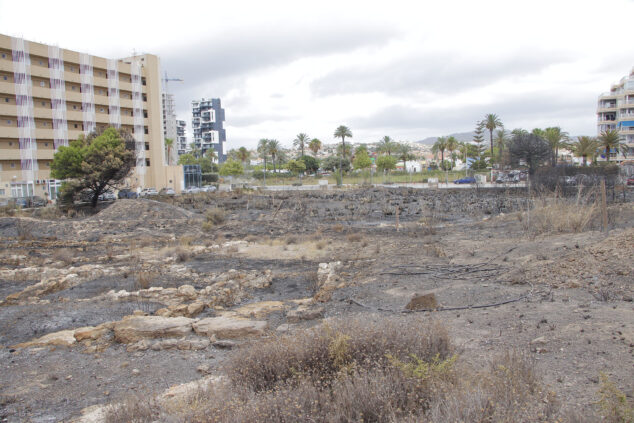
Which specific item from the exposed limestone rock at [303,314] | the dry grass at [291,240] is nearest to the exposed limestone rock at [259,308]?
the exposed limestone rock at [303,314]

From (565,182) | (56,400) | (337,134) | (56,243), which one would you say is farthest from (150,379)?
(337,134)

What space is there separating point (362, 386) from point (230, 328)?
16.4ft

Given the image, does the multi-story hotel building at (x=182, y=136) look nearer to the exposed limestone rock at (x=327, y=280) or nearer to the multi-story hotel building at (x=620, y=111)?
the multi-story hotel building at (x=620, y=111)

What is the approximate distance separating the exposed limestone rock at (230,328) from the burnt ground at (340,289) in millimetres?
323

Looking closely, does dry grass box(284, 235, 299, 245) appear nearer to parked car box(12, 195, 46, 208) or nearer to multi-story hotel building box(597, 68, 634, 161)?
parked car box(12, 195, 46, 208)

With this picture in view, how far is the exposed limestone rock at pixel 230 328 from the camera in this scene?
870 cm

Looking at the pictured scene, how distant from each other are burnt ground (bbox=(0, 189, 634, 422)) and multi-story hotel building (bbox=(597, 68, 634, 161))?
70373 millimetres

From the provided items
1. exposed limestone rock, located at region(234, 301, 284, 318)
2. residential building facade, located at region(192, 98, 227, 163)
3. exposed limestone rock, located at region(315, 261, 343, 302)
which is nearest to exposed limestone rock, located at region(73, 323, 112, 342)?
exposed limestone rock, located at region(234, 301, 284, 318)

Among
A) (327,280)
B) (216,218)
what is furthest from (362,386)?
(216,218)

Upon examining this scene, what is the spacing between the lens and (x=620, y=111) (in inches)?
3226

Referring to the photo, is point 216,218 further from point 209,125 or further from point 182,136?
point 182,136

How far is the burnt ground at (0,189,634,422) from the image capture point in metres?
6.34

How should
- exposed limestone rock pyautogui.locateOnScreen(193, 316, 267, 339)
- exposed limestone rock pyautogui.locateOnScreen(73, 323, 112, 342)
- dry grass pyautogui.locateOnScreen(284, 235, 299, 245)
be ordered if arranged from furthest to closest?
dry grass pyautogui.locateOnScreen(284, 235, 299, 245) → exposed limestone rock pyautogui.locateOnScreen(73, 323, 112, 342) → exposed limestone rock pyautogui.locateOnScreen(193, 316, 267, 339)

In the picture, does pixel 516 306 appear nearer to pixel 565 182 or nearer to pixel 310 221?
pixel 310 221
